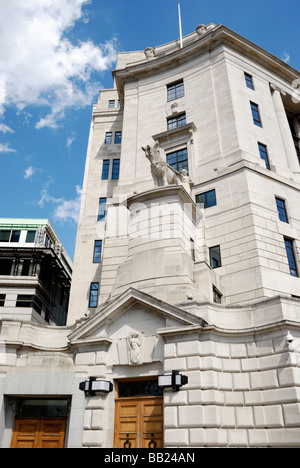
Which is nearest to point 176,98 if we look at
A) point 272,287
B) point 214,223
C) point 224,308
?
point 214,223

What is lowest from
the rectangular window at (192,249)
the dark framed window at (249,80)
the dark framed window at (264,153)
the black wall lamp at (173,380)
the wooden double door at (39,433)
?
the wooden double door at (39,433)

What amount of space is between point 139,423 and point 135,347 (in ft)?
11.0

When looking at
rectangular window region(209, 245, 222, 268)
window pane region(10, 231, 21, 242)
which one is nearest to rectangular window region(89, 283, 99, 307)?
rectangular window region(209, 245, 222, 268)

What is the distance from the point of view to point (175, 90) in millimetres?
37938

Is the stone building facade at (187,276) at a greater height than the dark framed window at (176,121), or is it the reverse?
the dark framed window at (176,121)

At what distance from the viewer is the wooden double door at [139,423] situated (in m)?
17.2

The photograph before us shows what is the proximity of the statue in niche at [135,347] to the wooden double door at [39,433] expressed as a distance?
4.74 meters

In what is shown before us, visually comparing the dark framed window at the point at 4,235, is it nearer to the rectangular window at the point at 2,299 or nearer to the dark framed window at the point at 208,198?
the rectangular window at the point at 2,299

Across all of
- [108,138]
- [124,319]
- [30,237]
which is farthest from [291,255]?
[30,237]

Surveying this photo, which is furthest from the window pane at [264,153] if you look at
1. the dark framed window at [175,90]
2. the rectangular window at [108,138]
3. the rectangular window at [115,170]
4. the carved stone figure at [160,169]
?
the rectangular window at [108,138]

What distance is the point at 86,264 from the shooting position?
36031 millimetres

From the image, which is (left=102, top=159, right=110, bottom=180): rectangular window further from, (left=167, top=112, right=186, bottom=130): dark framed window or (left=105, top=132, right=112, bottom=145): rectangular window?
(left=167, top=112, right=186, bottom=130): dark framed window
